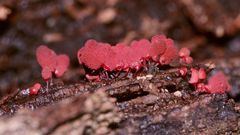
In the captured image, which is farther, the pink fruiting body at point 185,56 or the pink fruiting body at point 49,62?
the pink fruiting body at point 185,56

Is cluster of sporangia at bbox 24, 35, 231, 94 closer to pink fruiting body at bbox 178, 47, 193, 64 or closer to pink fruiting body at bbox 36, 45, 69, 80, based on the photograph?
pink fruiting body at bbox 36, 45, 69, 80

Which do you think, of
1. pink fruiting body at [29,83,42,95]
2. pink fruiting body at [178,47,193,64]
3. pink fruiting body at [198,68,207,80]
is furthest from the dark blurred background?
pink fruiting body at [29,83,42,95]

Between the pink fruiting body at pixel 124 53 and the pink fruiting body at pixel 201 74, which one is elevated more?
the pink fruiting body at pixel 124 53

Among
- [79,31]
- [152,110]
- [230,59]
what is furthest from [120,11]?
[152,110]

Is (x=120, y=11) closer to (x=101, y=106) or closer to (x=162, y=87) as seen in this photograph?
(x=162, y=87)

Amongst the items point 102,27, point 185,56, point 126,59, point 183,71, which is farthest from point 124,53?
point 102,27

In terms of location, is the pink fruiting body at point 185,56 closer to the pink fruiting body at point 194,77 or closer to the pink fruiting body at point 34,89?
the pink fruiting body at point 194,77

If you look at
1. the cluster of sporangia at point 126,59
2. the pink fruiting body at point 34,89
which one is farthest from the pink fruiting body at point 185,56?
the pink fruiting body at point 34,89
